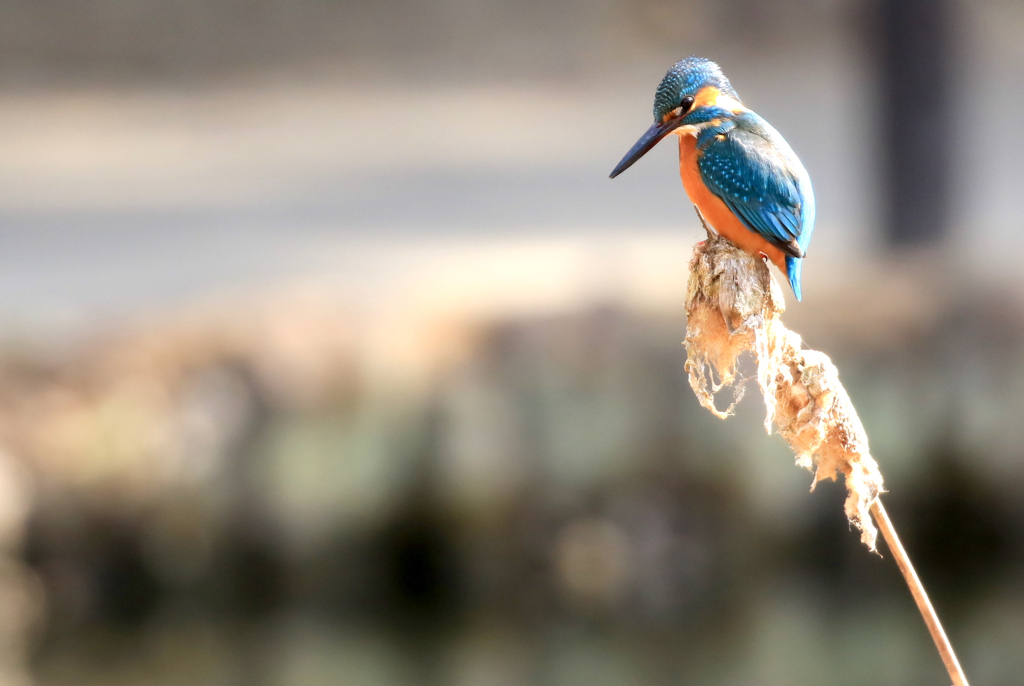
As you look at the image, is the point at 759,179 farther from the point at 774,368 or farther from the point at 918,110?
the point at 918,110

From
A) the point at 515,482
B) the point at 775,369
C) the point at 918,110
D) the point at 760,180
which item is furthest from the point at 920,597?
the point at 918,110

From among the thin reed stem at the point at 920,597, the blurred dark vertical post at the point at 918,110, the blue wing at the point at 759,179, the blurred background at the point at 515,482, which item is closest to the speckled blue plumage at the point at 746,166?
the blue wing at the point at 759,179

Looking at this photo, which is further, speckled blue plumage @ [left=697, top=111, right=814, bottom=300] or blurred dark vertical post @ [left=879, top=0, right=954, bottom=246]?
blurred dark vertical post @ [left=879, top=0, right=954, bottom=246]

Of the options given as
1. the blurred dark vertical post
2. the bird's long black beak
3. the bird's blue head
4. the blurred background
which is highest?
the blurred dark vertical post

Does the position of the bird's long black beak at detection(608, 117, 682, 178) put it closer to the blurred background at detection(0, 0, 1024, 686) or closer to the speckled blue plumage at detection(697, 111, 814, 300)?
the speckled blue plumage at detection(697, 111, 814, 300)

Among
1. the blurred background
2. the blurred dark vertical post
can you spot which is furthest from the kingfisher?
the blurred dark vertical post

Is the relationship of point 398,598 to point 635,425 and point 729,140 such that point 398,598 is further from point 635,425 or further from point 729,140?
point 729,140

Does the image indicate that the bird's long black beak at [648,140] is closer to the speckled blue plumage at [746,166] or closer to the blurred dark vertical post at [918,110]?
the speckled blue plumage at [746,166]
